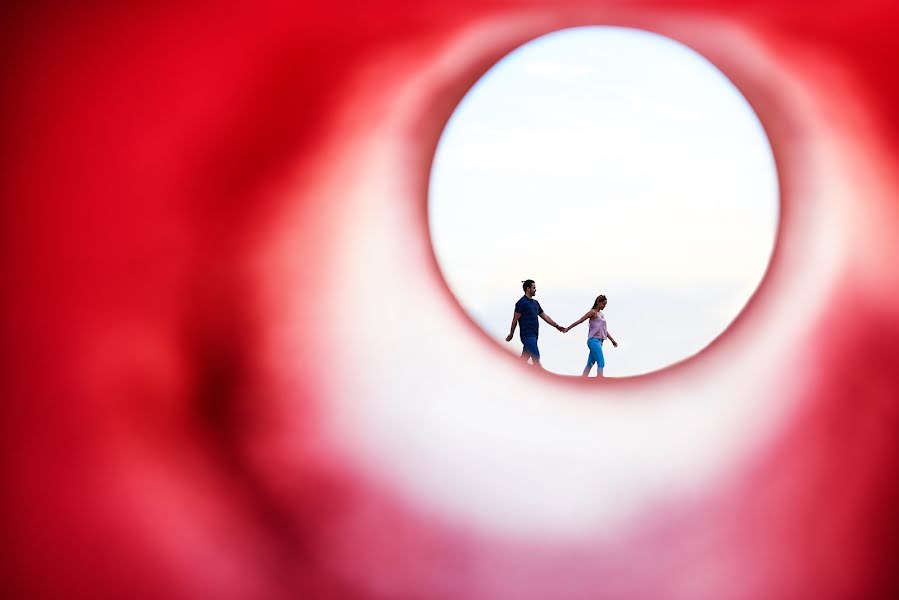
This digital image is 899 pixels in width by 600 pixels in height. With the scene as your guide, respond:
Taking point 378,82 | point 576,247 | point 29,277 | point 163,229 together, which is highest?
point 576,247

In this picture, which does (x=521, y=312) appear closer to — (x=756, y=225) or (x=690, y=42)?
(x=690, y=42)

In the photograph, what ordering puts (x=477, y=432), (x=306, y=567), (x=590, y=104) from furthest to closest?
(x=590, y=104) → (x=477, y=432) → (x=306, y=567)

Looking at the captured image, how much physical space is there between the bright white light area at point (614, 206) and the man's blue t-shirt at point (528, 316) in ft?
42.5

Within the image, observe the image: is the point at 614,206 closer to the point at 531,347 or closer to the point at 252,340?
the point at 531,347

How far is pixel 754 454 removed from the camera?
3.01 m

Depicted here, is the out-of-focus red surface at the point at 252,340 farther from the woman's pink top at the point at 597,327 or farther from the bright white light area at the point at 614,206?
the bright white light area at the point at 614,206

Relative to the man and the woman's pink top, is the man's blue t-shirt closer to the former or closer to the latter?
the man

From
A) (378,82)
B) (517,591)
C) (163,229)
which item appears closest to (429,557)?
(517,591)

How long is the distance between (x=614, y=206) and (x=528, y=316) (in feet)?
52.6


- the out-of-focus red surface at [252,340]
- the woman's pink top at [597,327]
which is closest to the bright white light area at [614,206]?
the woman's pink top at [597,327]

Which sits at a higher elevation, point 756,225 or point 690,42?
point 756,225

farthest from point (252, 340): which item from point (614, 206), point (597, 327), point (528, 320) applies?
point (614, 206)

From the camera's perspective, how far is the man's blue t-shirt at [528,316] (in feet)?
22.1

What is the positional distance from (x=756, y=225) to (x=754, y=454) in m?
21.9
